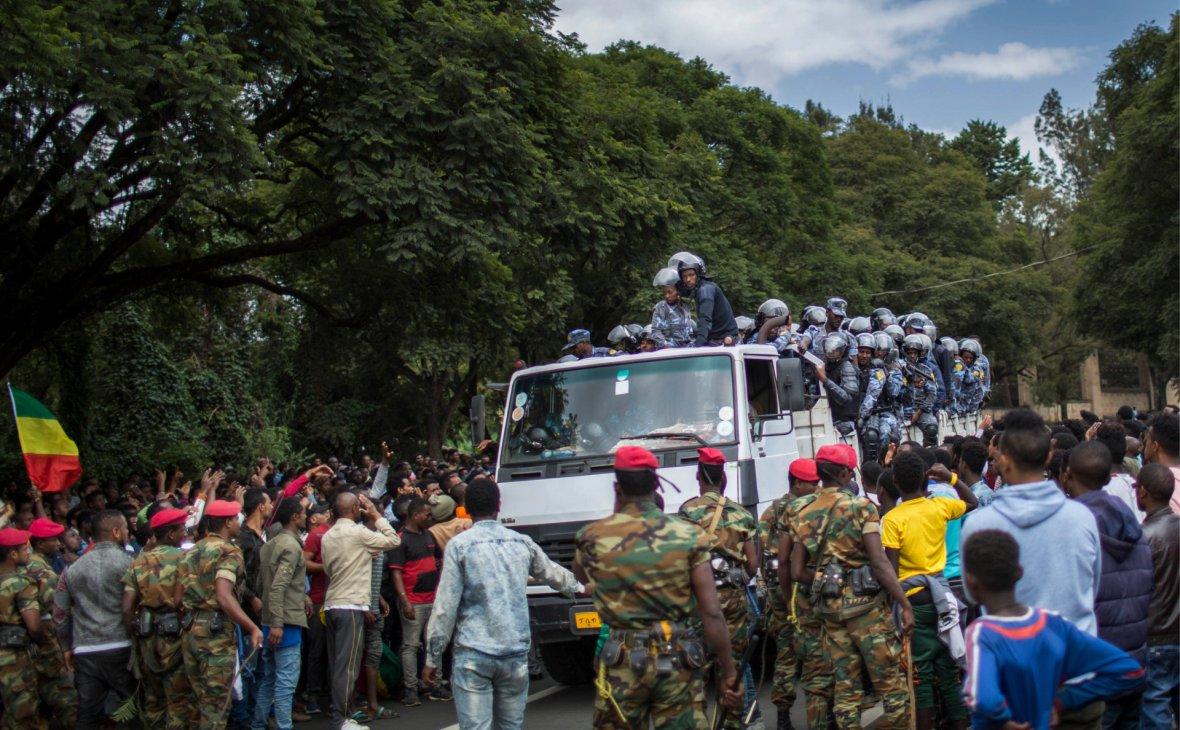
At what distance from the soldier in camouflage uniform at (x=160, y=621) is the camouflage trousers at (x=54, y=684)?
0.79 m

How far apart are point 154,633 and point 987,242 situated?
44.5 meters

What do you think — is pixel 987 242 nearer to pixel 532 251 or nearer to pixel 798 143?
pixel 798 143

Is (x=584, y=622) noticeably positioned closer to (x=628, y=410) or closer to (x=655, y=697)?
(x=628, y=410)

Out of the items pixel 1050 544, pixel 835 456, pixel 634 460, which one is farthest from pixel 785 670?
pixel 1050 544

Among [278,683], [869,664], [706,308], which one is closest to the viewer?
[869,664]

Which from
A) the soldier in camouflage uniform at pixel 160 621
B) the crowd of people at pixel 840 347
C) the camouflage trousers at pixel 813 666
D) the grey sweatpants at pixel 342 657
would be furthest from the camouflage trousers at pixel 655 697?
the crowd of people at pixel 840 347

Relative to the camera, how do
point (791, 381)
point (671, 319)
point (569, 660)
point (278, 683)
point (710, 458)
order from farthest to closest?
point (671, 319) < point (569, 660) < point (791, 381) < point (278, 683) < point (710, 458)

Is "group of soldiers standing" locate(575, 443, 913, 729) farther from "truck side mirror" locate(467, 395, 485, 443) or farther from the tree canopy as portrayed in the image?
the tree canopy

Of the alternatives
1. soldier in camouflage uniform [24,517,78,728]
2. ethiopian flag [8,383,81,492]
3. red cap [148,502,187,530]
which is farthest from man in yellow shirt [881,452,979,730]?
ethiopian flag [8,383,81,492]

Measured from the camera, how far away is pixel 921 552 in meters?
7.11

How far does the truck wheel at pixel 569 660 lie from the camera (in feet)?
33.3

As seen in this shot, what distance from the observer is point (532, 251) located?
17.8m

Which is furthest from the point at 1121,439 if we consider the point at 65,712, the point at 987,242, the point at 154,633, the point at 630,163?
the point at 987,242

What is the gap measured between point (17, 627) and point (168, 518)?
1.38 metres
